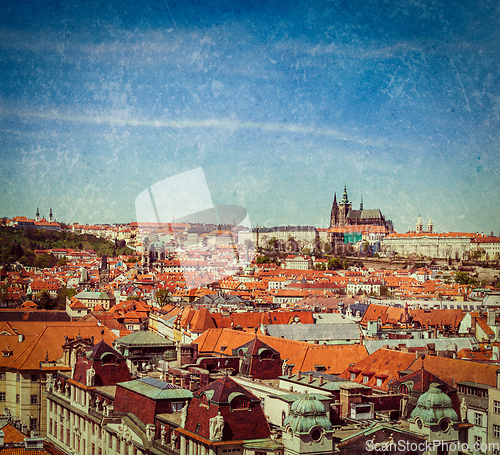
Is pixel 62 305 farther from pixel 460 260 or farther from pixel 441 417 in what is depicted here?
pixel 460 260

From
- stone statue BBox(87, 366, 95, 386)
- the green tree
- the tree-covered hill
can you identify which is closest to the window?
stone statue BBox(87, 366, 95, 386)

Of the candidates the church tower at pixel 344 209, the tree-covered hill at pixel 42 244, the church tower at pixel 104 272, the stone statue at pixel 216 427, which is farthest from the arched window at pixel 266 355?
the church tower at pixel 344 209

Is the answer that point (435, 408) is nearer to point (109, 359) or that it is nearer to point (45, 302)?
point (109, 359)

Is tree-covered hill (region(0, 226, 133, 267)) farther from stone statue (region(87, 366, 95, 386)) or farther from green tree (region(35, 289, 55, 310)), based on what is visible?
stone statue (region(87, 366, 95, 386))

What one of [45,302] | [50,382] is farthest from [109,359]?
[45,302]

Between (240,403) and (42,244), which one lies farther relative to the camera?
(42,244)

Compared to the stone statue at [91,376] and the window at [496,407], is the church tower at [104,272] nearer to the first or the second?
the stone statue at [91,376]
